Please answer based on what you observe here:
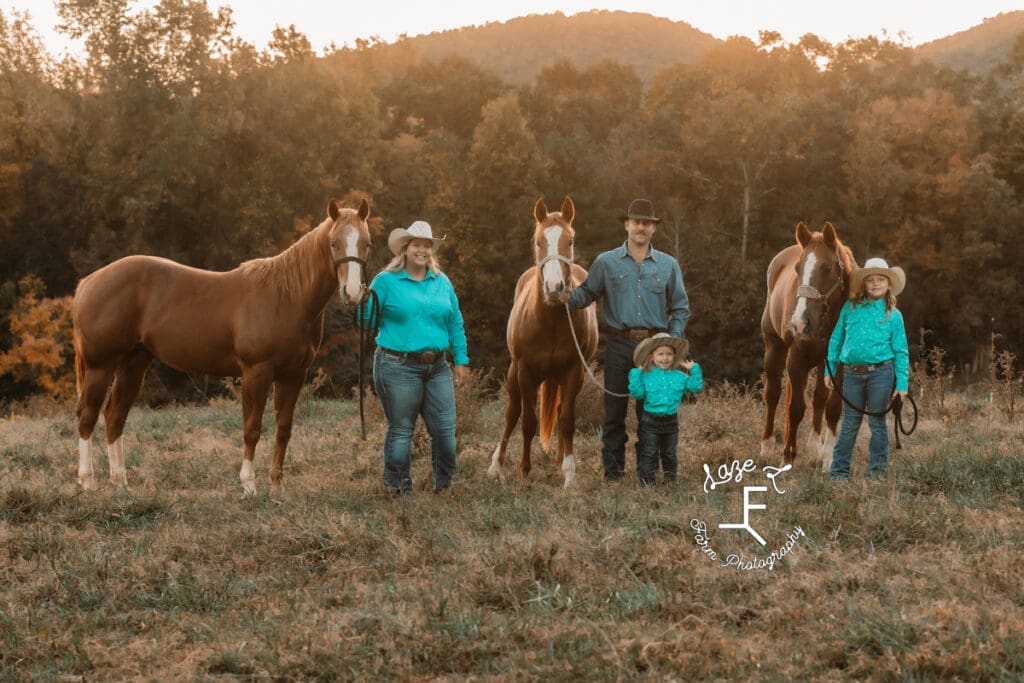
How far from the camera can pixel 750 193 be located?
3484 cm

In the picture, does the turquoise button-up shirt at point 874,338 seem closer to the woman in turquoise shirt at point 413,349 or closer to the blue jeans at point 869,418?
the blue jeans at point 869,418

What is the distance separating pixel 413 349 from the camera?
20.8 feet

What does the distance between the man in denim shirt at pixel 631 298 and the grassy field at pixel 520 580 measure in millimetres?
811

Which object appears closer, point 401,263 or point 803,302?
point 401,263

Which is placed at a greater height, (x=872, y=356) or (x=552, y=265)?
(x=552, y=265)

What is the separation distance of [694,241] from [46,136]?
75.5 ft

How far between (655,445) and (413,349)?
6.20 feet

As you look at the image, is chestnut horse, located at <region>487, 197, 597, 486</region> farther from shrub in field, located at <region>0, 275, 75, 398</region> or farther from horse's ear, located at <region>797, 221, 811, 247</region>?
shrub in field, located at <region>0, 275, 75, 398</region>

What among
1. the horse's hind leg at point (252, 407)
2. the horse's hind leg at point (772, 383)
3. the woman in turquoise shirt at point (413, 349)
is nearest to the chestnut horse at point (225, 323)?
the horse's hind leg at point (252, 407)

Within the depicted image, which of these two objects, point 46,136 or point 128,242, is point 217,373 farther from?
point 46,136

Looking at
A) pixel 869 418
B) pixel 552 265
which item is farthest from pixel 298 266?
pixel 869 418

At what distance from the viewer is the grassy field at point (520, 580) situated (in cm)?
354

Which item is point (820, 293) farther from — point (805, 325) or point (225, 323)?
point (225, 323)

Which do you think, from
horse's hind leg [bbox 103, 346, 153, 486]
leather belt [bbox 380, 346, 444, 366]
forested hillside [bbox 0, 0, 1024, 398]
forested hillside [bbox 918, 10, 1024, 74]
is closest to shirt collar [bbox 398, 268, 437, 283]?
leather belt [bbox 380, 346, 444, 366]
